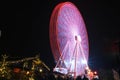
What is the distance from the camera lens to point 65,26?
22.5 feet

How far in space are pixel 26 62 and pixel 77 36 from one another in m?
3.08

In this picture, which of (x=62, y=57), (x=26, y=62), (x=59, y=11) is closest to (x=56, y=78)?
(x=26, y=62)

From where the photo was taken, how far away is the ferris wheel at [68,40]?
5941 mm

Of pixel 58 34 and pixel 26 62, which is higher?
pixel 58 34

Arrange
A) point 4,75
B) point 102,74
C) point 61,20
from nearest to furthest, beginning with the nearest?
1. point 4,75
2. point 61,20
3. point 102,74

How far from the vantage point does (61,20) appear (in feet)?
21.6

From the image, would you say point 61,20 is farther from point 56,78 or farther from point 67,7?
point 56,78

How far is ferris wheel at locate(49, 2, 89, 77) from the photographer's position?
19.5ft

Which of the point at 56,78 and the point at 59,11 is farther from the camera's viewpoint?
the point at 59,11

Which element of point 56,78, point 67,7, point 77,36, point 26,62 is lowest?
point 56,78

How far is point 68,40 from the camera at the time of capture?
6.90 metres

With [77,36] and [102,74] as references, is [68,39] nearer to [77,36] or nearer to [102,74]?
[77,36]

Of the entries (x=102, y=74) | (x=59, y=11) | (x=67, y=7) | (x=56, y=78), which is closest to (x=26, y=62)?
(x=56, y=78)

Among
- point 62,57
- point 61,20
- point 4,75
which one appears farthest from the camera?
point 61,20
